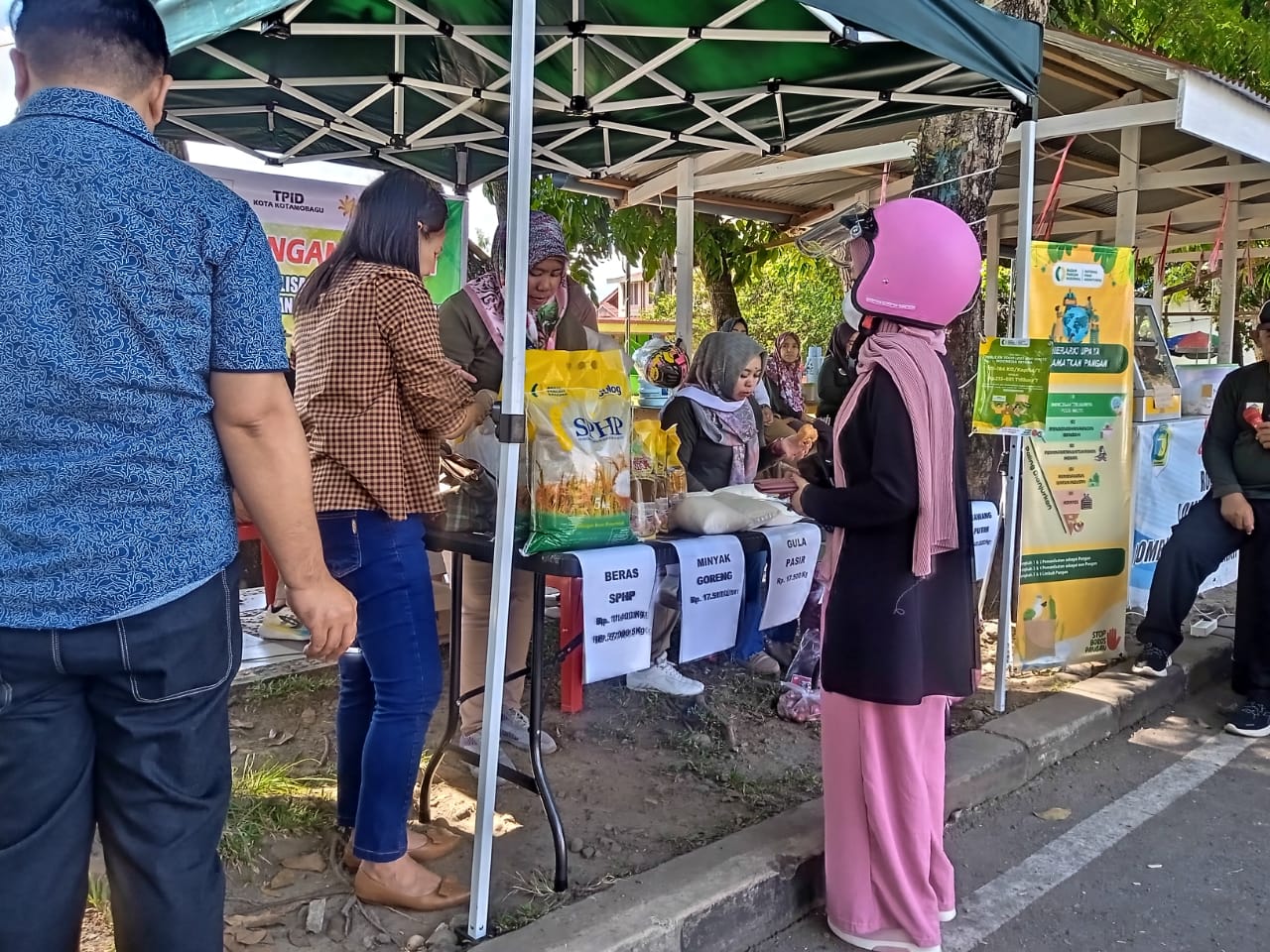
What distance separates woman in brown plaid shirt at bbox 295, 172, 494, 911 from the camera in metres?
2.35

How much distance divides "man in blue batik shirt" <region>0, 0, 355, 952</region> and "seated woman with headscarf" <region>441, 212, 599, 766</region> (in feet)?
4.92

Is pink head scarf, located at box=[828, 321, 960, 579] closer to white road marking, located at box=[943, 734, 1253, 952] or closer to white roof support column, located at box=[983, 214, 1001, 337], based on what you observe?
white road marking, located at box=[943, 734, 1253, 952]

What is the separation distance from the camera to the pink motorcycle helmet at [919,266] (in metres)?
2.31

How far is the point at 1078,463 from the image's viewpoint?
4.40 metres

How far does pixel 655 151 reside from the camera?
4.66 m

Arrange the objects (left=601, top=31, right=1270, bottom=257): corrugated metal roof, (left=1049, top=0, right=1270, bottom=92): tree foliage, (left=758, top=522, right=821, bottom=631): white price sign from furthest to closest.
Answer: (left=1049, top=0, right=1270, bottom=92): tree foliage < (left=601, top=31, right=1270, bottom=257): corrugated metal roof < (left=758, top=522, right=821, bottom=631): white price sign

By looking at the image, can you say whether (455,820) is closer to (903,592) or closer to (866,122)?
(903,592)

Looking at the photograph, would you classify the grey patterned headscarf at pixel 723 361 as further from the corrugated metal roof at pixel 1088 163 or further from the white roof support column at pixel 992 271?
the white roof support column at pixel 992 271

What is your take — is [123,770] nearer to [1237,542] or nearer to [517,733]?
[517,733]

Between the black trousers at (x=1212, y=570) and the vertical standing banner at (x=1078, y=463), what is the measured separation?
200mm

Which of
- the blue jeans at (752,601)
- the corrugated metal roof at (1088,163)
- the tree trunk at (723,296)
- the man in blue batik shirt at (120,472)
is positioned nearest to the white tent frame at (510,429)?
the man in blue batik shirt at (120,472)

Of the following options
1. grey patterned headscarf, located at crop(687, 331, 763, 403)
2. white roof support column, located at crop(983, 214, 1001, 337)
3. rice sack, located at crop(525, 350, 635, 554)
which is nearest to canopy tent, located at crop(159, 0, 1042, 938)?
rice sack, located at crop(525, 350, 635, 554)

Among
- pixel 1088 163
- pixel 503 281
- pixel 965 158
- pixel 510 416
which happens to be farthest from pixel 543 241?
pixel 1088 163

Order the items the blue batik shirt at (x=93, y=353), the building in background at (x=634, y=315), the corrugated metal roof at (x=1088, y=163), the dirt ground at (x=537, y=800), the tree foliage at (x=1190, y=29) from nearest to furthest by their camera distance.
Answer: the blue batik shirt at (x=93, y=353) → the dirt ground at (x=537, y=800) → the corrugated metal roof at (x=1088, y=163) → the tree foliage at (x=1190, y=29) → the building in background at (x=634, y=315)
